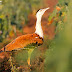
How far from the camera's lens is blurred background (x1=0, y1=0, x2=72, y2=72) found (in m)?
0.31

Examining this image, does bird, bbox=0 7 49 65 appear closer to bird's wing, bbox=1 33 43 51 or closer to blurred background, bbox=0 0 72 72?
bird's wing, bbox=1 33 43 51

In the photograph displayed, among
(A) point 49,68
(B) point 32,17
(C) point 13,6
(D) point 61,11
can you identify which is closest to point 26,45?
(D) point 61,11

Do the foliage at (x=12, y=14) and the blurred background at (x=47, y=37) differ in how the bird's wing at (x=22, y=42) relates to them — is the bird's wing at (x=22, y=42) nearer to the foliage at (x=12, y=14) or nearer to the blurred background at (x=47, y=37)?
the blurred background at (x=47, y=37)

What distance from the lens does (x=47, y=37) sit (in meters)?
4.80

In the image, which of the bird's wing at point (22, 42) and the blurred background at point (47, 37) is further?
the bird's wing at point (22, 42)

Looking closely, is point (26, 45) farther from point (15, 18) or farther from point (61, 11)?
point (15, 18)

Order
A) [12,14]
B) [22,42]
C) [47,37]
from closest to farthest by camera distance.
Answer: [22,42] < [47,37] < [12,14]

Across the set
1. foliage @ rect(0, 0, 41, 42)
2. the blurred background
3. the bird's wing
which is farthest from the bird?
foliage @ rect(0, 0, 41, 42)

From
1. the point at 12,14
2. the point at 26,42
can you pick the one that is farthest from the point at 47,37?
the point at 12,14

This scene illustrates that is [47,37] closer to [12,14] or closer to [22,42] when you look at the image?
[22,42]

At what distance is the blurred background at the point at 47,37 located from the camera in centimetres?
31

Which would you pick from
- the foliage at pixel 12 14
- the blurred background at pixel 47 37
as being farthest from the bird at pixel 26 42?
the foliage at pixel 12 14

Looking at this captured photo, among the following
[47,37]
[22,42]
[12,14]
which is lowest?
[47,37]

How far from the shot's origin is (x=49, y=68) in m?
0.34
